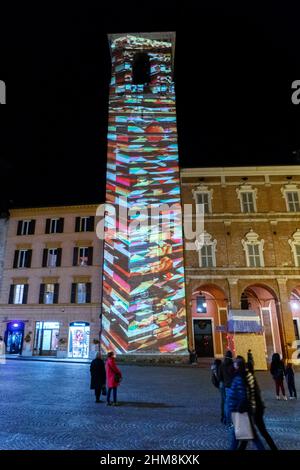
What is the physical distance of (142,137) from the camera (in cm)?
3091

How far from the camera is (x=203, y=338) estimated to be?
1167 inches

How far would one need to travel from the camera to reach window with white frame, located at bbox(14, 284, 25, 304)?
105 ft

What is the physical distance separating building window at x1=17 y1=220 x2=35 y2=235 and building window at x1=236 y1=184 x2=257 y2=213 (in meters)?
20.4

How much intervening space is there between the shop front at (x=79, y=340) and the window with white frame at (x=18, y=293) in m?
5.77

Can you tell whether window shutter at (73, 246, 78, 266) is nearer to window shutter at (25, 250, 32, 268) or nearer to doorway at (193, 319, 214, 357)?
window shutter at (25, 250, 32, 268)

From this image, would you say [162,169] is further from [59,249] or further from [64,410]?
[64,410]

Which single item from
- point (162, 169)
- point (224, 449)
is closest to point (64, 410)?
point (224, 449)

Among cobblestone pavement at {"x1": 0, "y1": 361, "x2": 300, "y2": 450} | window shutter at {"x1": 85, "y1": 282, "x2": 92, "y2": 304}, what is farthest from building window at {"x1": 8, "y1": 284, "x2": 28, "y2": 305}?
cobblestone pavement at {"x1": 0, "y1": 361, "x2": 300, "y2": 450}

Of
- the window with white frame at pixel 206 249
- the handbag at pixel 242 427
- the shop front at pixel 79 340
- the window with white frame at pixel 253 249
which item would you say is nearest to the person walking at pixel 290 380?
the handbag at pixel 242 427

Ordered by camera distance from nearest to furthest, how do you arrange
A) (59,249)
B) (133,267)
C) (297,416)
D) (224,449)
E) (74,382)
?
1. (224,449)
2. (297,416)
3. (74,382)
4. (133,267)
5. (59,249)

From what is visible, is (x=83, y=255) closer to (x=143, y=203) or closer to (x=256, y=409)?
(x=143, y=203)

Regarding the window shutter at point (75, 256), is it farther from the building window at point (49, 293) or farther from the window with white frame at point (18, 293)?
the window with white frame at point (18, 293)

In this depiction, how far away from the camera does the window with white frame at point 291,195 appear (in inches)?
1185

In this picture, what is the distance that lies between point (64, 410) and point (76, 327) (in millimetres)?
22029
